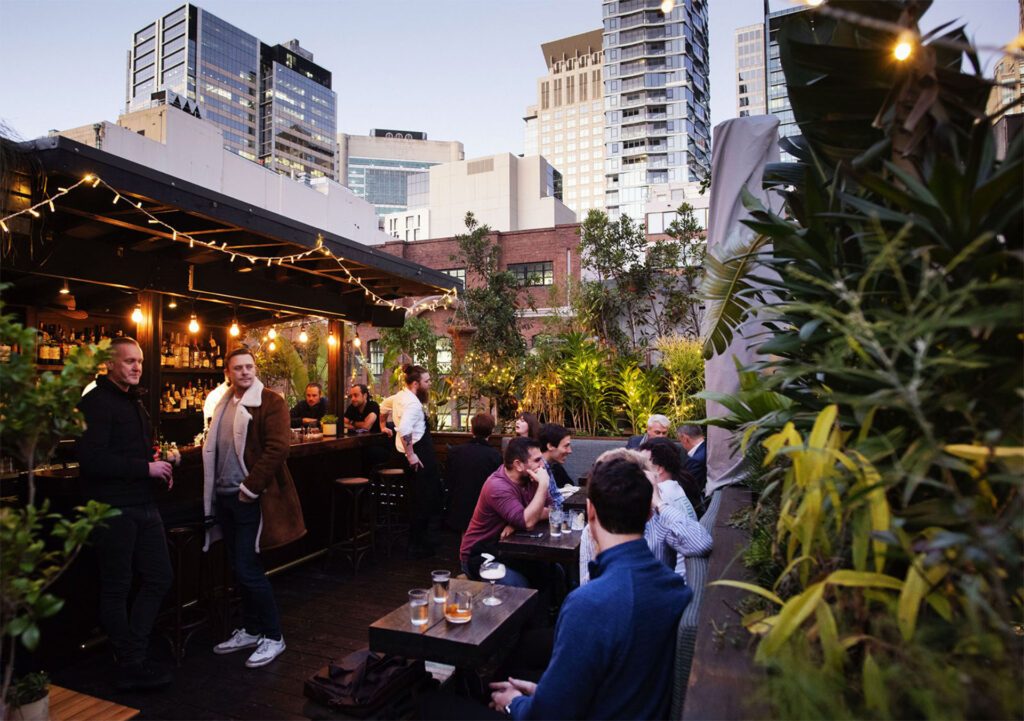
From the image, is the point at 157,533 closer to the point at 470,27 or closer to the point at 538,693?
the point at 538,693

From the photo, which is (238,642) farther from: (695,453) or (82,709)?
(695,453)

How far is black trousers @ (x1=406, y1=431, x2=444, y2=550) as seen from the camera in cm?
632

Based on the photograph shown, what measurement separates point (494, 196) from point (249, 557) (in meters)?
43.9

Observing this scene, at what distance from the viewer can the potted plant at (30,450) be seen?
170 cm

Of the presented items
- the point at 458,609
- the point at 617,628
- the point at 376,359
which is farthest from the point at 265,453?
the point at 376,359

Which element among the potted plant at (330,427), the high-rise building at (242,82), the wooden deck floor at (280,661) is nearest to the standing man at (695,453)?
the wooden deck floor at (280,661)

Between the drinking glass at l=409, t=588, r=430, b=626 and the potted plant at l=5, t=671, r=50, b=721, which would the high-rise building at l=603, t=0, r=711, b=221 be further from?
the potted plant at l=5, t=671, r=50, b=721

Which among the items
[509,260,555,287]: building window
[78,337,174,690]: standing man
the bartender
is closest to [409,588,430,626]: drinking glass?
[78,337,174,690]: standing man

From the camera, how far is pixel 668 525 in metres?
3.00

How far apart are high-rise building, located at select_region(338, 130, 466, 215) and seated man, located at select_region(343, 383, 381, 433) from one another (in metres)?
112

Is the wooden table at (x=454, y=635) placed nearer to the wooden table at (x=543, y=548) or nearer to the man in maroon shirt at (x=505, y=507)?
the wooden table at (x=543, y=548)

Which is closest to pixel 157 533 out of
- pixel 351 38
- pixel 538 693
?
pixel 538 693

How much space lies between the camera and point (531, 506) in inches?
158

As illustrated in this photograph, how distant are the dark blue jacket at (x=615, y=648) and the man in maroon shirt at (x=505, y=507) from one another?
75.7 inches
